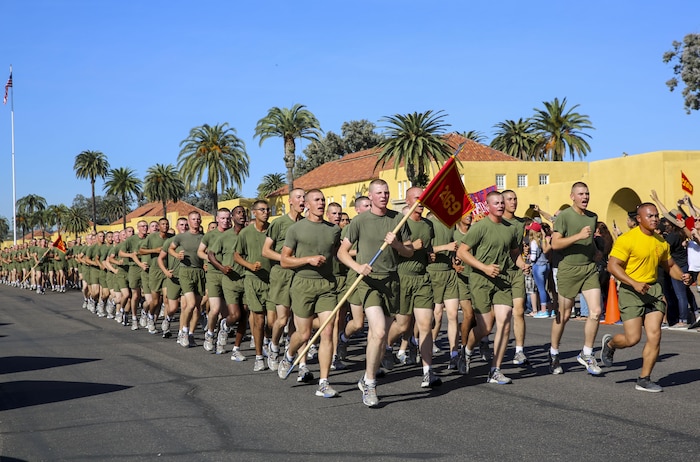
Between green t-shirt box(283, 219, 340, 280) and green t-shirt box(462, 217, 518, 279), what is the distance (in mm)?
1568

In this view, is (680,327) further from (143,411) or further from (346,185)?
(346,185)

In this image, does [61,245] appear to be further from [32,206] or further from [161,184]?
[32,206]

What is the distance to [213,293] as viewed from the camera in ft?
42.0

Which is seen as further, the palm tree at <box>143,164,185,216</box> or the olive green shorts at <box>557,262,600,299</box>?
the palm tree at <box>143,164,185,216</box>

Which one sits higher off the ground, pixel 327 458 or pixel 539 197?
pixel 539 197

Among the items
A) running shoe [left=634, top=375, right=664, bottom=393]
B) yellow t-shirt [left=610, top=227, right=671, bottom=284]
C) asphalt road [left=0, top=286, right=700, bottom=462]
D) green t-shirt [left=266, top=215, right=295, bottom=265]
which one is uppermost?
green t-shirt [left=266, top=215, right=295, bottom=265]

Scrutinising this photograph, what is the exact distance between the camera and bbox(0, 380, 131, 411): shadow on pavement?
8805mm

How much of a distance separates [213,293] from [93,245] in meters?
10.3

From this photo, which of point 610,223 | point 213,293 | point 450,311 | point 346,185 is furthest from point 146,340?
point 346,185

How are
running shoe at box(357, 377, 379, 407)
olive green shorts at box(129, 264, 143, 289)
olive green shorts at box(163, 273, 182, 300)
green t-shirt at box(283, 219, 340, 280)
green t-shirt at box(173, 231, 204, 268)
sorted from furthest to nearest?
olive green shorts at box(129, 264, 143, 289) < olive green shorts at box(163, 273, 182, 300) < green t-shirt at box(173, 231, 204, 268) < green t-shirt at box(283, 219, 340, 280) < running shoe at box(357, 377, 379, 407)

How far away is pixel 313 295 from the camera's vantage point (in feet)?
30.2

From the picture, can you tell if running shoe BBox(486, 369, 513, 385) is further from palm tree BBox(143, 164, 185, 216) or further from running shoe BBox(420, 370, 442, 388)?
palm tree BBox(143, 164, 185, 216)

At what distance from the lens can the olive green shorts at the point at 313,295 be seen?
9188 mm

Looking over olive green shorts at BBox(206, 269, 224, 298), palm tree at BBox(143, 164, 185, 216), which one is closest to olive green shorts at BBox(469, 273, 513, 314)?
olive green shorts at BBox(206, 269, 224, 298)
